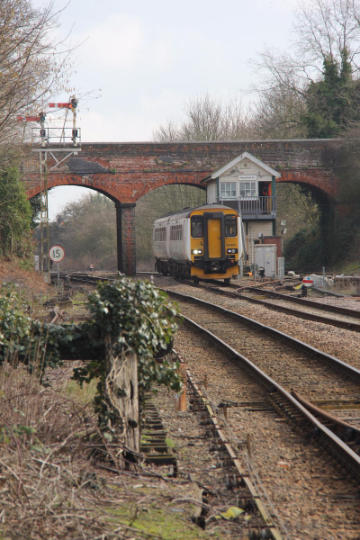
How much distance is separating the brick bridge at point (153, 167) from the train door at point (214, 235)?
9808mm

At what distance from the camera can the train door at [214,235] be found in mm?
28422

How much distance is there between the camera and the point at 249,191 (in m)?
38.4

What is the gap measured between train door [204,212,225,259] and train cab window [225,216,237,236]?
216 mm

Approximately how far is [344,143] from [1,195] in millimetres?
19083

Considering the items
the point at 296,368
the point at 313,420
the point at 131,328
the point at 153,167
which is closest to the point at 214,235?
the point at 153,167

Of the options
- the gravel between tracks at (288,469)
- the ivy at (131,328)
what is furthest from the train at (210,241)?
the ivy at (131,328)

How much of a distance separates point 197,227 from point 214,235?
2.70 feet

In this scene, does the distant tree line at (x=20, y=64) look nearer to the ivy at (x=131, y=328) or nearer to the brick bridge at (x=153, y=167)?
the ivy at (x=131, y=328)

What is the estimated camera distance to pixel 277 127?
47938 mm

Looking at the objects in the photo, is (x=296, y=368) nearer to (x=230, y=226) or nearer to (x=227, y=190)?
(x=230, y=226)

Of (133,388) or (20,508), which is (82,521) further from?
(133,388)

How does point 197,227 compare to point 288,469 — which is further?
point 197,227

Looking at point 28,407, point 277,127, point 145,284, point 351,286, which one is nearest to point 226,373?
point 145,284

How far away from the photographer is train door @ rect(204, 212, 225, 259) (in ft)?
93.2
